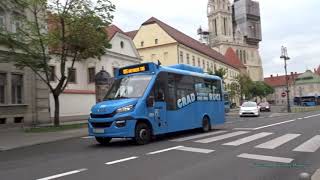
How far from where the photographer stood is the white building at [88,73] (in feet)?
121

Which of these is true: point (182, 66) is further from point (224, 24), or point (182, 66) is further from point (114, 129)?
point (224, 24)

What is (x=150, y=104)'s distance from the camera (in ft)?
50.0

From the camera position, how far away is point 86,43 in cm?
2550

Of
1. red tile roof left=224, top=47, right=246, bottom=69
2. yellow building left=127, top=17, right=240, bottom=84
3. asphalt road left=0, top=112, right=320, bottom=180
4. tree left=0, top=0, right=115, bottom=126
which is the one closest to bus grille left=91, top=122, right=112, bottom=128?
asphalt road left=0, top=112, right=320, bottom=180

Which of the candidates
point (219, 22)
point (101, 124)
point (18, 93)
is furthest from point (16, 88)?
point (219, 22)

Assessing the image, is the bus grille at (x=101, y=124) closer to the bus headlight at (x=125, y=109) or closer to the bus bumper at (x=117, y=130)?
the bus bumper at (x=117, y=130)

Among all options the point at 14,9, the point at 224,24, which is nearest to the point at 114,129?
the point at 14,9

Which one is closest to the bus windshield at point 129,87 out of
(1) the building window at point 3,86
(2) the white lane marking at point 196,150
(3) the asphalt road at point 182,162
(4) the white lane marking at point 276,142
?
(3) the asphalt road at point 182,162

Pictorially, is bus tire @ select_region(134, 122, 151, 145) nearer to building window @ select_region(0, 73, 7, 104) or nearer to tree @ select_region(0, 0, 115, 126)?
tree @ select_region(0, 0, 115, 126)

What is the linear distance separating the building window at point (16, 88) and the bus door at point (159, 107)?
15.6 m

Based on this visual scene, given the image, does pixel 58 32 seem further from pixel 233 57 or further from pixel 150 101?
pixel 233 57

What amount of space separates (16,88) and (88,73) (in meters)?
18.3

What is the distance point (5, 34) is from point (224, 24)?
109 metres

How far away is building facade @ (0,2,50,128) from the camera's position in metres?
27.4
